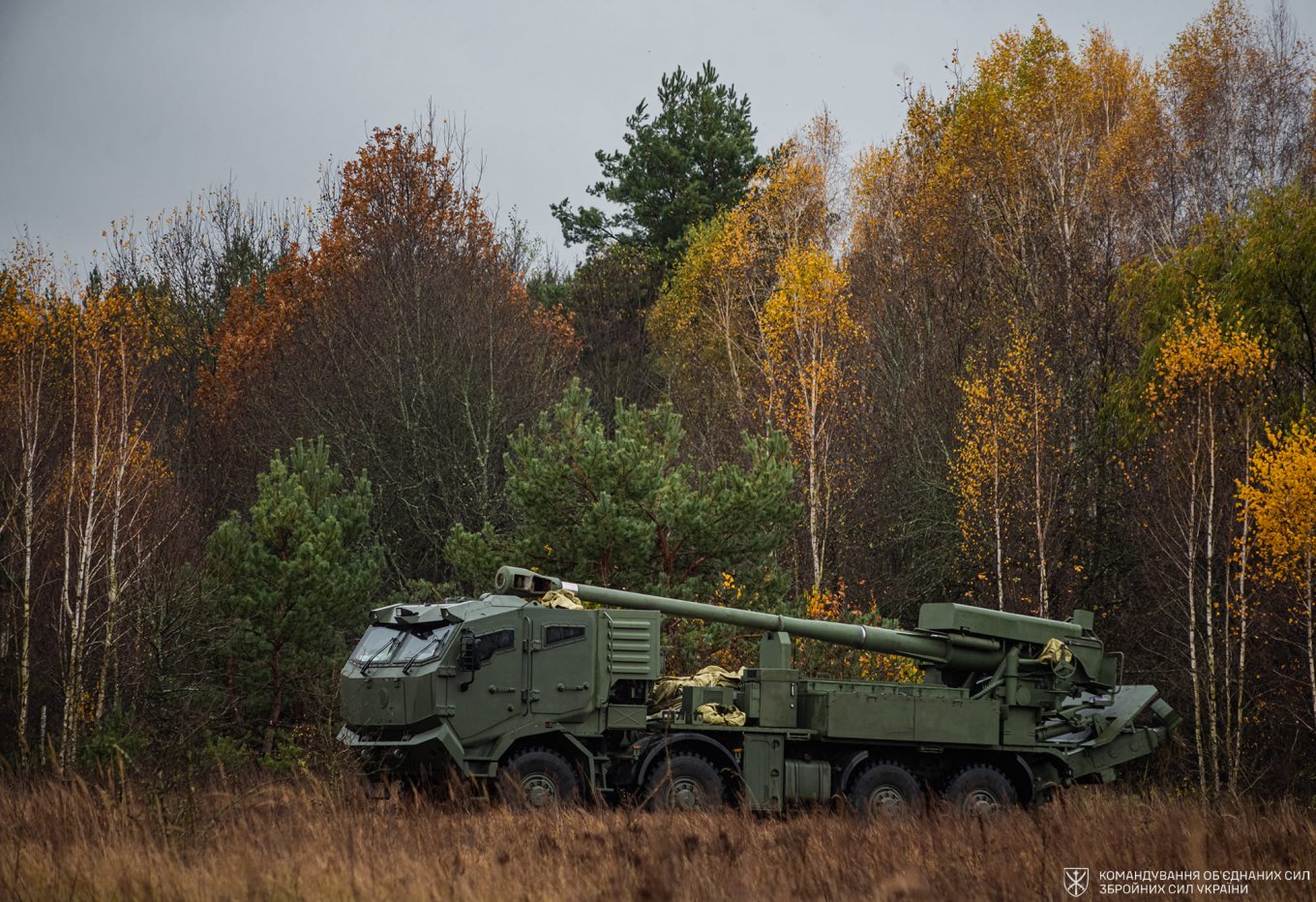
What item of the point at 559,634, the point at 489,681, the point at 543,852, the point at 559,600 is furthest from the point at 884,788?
the point at 543,852

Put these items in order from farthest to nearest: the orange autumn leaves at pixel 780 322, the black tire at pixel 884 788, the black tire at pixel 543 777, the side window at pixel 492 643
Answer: the orange autumn leaves at pixel 780 322, the black tire at pixel 884 788, the side window at pixel 492 643, the black tire at pixel 543 777

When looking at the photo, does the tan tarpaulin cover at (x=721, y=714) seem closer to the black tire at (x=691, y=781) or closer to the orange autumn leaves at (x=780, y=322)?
the black tire at (x=691, y=781)

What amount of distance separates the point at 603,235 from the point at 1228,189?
17.1 meters

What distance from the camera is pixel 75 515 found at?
22219 millimetres

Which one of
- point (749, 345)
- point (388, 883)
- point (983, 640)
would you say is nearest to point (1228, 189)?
A: point (749, 345)

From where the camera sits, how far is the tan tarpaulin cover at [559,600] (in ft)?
46.0

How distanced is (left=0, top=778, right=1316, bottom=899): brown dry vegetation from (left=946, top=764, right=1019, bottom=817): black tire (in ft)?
9.92

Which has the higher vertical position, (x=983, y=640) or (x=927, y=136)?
(x=927, y=136)

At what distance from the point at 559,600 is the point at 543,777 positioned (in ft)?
5.75

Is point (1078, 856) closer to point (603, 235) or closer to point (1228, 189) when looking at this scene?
point (1228, 189)

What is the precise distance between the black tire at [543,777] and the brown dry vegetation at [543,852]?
209cm

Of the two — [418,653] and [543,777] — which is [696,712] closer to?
[543,777]

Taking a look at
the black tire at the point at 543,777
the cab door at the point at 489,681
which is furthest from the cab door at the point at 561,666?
the black tire at the point at 543,777

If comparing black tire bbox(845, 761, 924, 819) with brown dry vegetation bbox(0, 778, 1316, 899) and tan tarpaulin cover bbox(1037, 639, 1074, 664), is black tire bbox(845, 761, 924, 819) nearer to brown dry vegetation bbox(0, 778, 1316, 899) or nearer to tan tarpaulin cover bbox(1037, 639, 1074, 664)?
tan tarpaulin cover bbox(1037, 639, 1074, 664)
